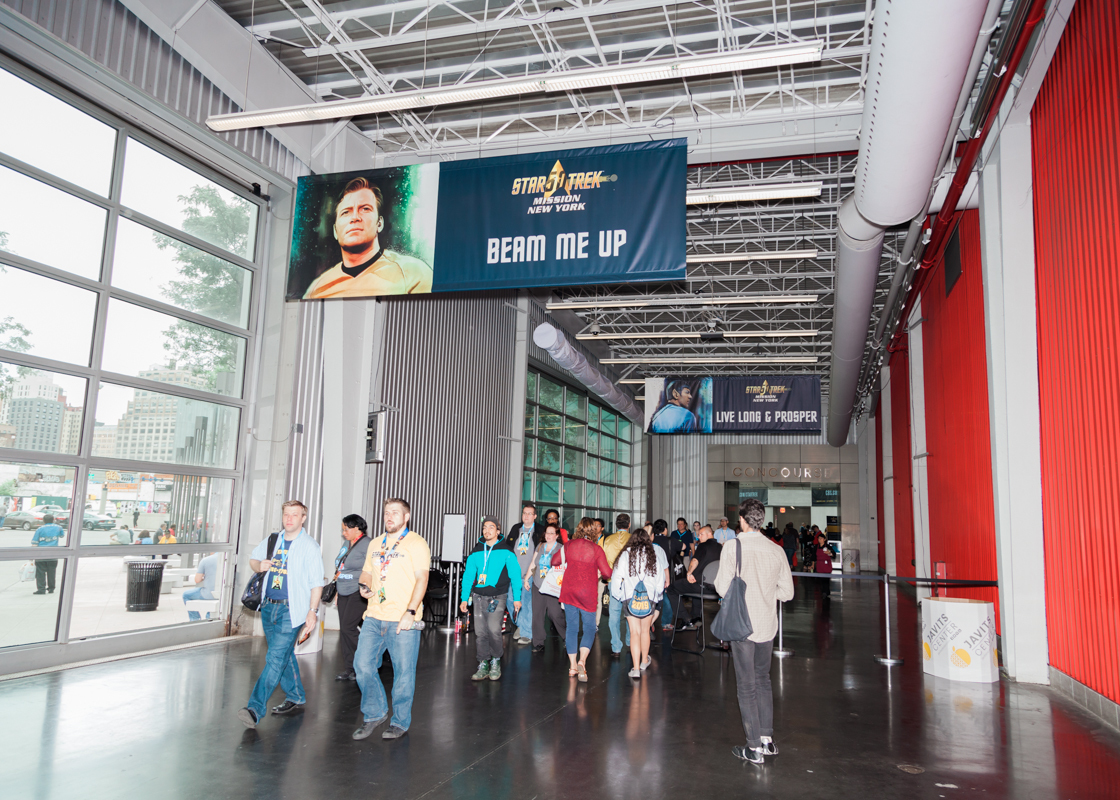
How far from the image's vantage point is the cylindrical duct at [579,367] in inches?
591

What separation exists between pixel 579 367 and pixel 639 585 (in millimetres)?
11005

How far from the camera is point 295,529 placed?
5.22 metres

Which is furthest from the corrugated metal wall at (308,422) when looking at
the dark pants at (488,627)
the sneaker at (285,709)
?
the sneaker at (285,709)

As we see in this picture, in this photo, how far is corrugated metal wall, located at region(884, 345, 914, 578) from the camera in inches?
711

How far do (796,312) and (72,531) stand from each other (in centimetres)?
1681

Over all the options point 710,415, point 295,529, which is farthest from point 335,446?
point 710,415

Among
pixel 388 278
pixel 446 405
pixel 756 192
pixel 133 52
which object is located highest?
pixel 133 52

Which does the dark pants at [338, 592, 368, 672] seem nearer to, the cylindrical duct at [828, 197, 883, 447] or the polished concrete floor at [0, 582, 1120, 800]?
the polished concrete floor at [0, 582, 1120, 800]

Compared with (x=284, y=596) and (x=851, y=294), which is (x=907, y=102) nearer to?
(x=284, y=596)

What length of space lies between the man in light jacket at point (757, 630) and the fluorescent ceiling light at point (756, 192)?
504cm

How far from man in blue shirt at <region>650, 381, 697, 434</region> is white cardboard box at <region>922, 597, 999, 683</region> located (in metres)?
10.2

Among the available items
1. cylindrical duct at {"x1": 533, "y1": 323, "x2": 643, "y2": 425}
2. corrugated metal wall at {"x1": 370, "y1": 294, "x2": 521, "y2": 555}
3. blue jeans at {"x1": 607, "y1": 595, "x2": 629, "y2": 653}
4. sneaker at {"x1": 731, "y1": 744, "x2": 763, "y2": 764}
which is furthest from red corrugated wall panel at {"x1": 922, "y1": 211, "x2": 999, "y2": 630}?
corrugated metal wall at {"x1": 370, "y1": 294, "x2": 521, "y2": 555}

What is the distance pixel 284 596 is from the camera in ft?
16.6

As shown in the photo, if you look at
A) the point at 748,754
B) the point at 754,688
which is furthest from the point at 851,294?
the point at 748,754
